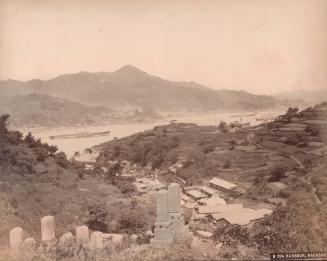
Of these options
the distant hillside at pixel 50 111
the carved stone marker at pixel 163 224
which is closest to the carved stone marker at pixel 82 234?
the carved stone marker at pixel 163 224

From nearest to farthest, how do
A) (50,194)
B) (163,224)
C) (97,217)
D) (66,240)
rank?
(163,224) → (66,240) → (97,217) → (50,194)

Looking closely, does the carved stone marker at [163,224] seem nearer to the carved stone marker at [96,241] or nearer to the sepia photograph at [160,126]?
the sepia photograph at [160,126]

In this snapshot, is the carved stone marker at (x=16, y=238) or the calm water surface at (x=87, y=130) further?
the calm water surface at (x=87, y=130)

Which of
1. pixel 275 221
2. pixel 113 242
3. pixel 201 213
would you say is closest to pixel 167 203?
pixel 201 213

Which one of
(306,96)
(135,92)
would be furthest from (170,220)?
(306,96)

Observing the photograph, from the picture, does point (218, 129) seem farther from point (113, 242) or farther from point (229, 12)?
point (113, 242)

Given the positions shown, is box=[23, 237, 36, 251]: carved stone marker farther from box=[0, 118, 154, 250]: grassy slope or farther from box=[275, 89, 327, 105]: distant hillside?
box=[275, 89, 327, 105]: distant hillside

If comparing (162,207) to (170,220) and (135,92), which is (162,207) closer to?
(170,220)
